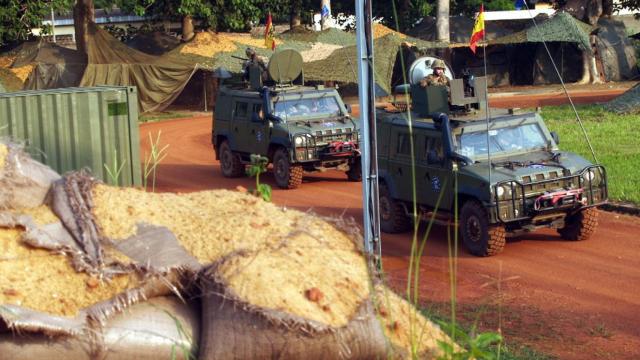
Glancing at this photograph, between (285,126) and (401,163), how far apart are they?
5.49m

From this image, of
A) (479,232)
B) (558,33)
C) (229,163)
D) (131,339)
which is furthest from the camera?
(558,33)

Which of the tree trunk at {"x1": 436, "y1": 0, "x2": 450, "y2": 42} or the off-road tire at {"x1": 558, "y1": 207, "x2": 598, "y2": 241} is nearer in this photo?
the off-road tire at {"x1": 558, "y1": 207, "x2": 598, "y2": 241}

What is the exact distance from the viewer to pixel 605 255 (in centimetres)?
1301

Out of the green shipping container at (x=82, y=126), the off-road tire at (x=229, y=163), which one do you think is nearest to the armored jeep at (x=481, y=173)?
the green shipping container at (x=82, y=126)

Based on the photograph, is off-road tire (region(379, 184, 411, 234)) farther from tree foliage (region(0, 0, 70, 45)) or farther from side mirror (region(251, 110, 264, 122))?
tree foliage (region(0, 0, 70, 45))

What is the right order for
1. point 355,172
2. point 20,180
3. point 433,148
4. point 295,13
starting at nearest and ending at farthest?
1. point 20,180
2. point 433,148
3. point 355,172
4. point 295,13

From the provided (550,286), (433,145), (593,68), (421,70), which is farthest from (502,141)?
(593,68)

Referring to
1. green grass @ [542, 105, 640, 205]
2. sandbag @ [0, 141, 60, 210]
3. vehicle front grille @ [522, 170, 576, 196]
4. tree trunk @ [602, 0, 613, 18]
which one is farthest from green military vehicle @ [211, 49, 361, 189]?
tree trunk @ [602, 0, 613, 18]

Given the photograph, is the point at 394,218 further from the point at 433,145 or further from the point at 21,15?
the point at 21,15

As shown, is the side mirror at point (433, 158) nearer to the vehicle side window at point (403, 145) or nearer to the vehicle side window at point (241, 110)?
the vehicle side window at point (403, 145)

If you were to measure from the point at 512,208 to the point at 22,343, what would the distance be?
28.1 ft

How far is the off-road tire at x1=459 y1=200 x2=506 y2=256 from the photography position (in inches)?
504

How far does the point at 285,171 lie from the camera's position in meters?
19.7

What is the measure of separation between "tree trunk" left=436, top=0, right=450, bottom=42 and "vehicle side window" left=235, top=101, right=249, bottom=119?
2282 cm
